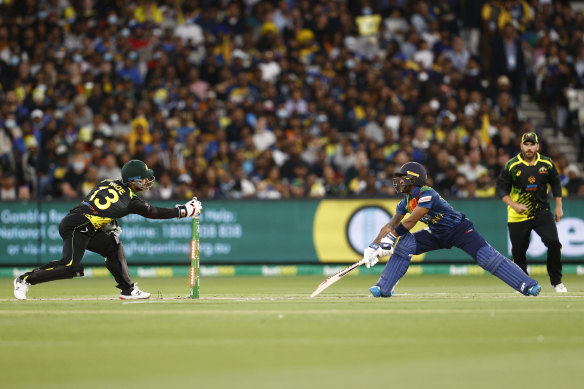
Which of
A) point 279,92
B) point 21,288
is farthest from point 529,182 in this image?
point 279,92

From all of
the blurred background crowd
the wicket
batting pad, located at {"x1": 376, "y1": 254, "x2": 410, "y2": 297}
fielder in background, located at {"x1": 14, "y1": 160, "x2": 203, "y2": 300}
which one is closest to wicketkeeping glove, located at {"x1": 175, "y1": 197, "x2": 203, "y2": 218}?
fielder in background, located at {"x1": 14, "y1": 160, "x2": 203, "y2": 300}

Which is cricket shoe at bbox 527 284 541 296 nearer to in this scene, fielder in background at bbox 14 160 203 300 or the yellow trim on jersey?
fielder in background at bbox 14 160 203 300

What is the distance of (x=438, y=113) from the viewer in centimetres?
2431

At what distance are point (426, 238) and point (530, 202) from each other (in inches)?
78.4

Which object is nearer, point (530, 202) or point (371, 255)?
point (371, 255)

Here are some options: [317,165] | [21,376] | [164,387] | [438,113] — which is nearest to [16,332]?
[21,376]

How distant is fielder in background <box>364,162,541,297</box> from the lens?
42.1ft

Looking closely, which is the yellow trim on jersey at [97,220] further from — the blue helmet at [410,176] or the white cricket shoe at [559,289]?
the white cricket shoe at [559,289]

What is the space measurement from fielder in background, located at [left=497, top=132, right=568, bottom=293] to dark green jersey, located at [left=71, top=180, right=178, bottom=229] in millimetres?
4851

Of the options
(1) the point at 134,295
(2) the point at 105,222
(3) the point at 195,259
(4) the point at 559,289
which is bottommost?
(4) the point at 559,289

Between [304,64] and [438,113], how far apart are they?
140 inches

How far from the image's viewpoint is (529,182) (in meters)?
14.3

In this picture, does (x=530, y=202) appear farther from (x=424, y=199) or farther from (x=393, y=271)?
(x=393, y=271)

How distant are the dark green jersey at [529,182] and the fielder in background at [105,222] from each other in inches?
177
